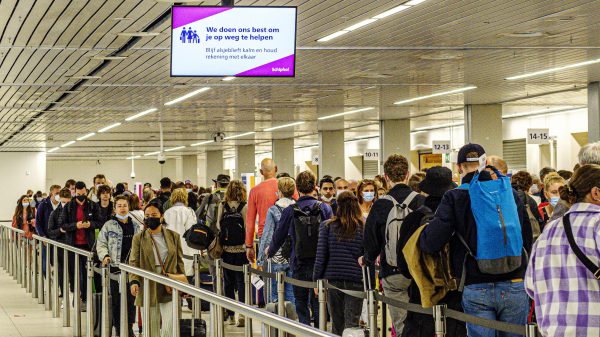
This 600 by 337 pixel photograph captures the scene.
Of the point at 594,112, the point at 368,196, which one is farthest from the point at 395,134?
the point at 368,196

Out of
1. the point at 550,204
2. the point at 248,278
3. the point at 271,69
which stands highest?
the point at 271,69

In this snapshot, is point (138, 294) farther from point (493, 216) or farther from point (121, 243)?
point (493, 216)

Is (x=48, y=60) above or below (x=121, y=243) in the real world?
above

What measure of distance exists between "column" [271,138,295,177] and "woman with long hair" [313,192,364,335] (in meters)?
35.5

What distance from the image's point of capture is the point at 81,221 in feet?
42.8

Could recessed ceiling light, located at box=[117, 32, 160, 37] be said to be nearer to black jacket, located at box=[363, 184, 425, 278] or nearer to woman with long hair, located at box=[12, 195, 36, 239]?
woman with long hair, located at box=[12, 195, 36, 239]

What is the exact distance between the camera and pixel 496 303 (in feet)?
18.7

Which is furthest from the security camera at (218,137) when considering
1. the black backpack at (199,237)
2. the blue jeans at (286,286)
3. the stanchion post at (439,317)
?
the stanchion post at (439,317)

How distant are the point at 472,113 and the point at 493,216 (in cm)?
2239

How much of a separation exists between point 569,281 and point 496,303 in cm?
160

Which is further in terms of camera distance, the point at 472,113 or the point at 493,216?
the point at 472,113

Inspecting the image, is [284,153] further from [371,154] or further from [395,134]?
[395,134]

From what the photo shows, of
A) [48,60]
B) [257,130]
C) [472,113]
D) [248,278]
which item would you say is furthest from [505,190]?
[257,130]

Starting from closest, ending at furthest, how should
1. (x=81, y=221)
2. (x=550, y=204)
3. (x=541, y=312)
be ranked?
(x=541, y=312) < (x=550, y=204) < (x=81, y=221)
